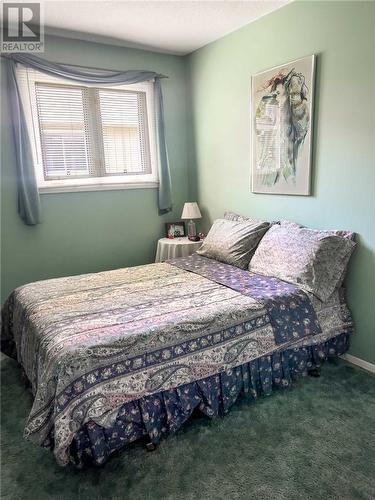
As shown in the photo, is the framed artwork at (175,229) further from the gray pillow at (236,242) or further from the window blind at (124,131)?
the gray pillow at (236,242)

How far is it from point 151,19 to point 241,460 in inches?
122

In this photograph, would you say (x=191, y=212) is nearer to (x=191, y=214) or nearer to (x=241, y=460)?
(x=191, y=214)

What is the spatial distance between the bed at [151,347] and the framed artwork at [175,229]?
117cm

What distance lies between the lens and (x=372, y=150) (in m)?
2.23

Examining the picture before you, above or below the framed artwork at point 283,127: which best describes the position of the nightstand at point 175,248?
below

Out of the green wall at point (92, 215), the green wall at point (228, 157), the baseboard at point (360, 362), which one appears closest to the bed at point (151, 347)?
the baseboard at point (360, 362)

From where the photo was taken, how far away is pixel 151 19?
9.19ft

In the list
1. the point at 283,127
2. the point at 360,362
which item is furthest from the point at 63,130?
the point at 360,362

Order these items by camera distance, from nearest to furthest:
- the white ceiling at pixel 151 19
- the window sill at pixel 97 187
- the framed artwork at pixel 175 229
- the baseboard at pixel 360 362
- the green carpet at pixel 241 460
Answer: the green carpet at pixel 241 460
the baseboard at pixel 360 362
the white ceiling at pixel 151 19
the window sill at pixel 97 187
the framed artwork at pixel 175 229

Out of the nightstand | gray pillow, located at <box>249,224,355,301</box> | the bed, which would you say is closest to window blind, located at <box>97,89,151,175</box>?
the nightstand

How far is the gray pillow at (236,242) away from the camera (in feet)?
9.37

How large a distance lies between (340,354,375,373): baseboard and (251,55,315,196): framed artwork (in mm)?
1235

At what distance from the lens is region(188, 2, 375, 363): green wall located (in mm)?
2244

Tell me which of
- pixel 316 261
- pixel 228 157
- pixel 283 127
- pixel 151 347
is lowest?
pixel 151 347
